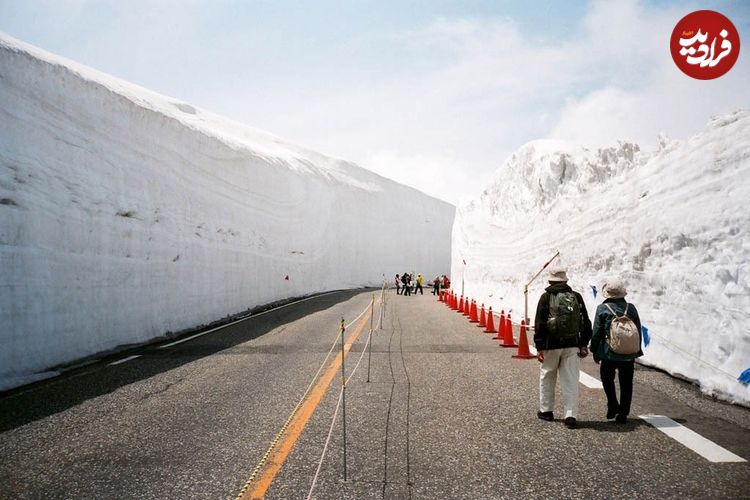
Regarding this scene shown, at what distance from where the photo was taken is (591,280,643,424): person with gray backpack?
15.8 feet

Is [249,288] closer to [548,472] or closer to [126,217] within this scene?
[126,217]

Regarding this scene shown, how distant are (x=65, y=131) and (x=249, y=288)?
10.2 metres

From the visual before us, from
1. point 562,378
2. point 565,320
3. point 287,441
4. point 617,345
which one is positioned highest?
point 565,320

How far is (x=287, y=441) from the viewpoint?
13.9ft

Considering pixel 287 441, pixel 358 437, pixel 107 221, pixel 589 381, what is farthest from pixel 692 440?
pixel 107 221

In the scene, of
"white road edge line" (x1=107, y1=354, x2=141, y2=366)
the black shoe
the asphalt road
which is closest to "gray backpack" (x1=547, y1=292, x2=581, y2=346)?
the black shoe

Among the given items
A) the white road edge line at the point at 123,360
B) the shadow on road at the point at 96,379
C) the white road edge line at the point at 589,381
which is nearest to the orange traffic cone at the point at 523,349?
the white road edge line at the point at 589,381

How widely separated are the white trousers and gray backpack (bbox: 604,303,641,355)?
1.27ft

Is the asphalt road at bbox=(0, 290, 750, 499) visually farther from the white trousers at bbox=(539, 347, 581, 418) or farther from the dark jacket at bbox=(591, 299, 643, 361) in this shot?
the dark jacket at bbox=(591, 299, 643, 361)

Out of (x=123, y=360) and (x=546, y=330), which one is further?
(x=123, y=360)

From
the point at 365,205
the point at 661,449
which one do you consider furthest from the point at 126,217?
the point at 365,205

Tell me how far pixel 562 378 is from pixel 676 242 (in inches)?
152

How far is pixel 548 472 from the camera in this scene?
361cm

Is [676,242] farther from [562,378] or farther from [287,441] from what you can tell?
[287,441]
